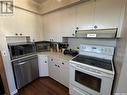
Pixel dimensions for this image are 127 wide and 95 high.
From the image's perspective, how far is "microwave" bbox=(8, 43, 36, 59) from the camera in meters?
1.77

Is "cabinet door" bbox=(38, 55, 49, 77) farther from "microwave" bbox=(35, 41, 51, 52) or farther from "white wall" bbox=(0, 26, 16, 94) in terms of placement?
"white wall" bbox=(0, 26, 16, 94)

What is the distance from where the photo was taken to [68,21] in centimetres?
211

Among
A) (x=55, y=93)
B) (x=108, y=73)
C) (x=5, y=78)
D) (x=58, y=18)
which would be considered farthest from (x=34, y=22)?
(x=108, y=73)

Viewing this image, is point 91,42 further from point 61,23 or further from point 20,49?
point 20,49

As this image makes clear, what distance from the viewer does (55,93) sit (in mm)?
1909

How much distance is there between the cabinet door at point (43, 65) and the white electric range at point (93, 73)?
113cm

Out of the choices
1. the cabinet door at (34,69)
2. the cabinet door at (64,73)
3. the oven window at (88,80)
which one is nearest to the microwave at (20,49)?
the cabinet door at (34,69)

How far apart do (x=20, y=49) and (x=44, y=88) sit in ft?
4.23

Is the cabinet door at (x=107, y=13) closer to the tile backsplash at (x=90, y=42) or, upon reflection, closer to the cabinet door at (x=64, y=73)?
the tile backsplash at (x=90, y=42)

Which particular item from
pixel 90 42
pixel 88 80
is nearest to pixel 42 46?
pixel 90 42

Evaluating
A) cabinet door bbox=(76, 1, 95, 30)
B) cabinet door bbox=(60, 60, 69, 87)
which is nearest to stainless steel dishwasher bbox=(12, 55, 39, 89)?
cabinet door bbox=(60, 60, 69, 87)

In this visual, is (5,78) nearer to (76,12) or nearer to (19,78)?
(19,78)

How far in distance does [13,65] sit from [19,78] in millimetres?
407

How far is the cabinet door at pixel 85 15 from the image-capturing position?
1675 mm
